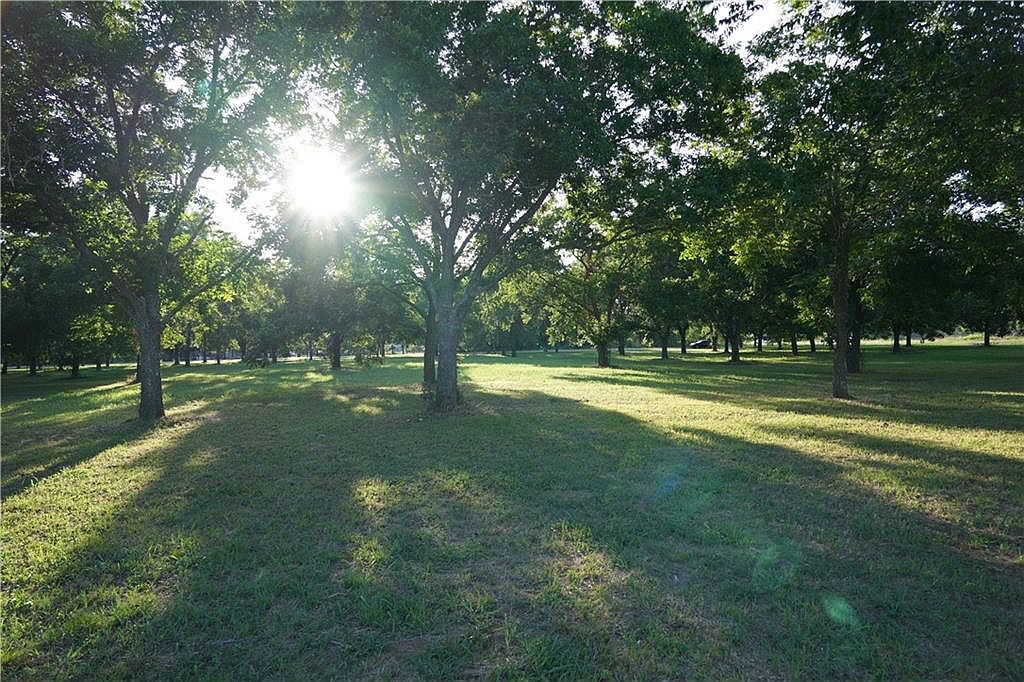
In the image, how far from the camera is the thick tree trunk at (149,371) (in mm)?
14422

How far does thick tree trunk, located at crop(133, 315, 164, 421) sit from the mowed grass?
11.8 ft

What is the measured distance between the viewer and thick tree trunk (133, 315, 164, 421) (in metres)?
14.4

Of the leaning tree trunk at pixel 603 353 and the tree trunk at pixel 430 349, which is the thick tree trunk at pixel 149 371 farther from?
the leaning tree trunk at pixel 603 353

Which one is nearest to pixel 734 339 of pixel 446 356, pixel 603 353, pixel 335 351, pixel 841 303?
pixel 603 353

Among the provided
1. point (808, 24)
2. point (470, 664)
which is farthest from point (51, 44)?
point (808, 24)

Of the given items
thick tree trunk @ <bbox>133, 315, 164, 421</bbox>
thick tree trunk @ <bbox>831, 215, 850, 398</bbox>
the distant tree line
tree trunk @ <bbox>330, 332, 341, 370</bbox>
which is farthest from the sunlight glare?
tree trunk @ <bbox>330, 332, 341, 370</bbox>

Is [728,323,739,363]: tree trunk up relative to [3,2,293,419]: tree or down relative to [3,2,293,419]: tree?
down

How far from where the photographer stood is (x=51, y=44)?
1067 centimetres

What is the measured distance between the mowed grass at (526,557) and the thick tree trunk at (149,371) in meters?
3.60

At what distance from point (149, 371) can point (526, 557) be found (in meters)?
14.5

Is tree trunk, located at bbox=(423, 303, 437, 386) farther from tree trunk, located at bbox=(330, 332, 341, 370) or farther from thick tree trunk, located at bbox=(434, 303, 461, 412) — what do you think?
tree trunk, located at bbox=(330, 332, 341, 370)

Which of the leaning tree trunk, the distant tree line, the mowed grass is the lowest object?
the mowed grass

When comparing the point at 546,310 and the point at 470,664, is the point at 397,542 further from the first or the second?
the point at 546,310

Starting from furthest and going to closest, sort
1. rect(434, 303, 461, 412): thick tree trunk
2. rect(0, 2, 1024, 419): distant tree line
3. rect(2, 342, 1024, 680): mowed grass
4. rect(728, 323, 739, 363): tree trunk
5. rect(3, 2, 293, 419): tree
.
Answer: rect(728, 323, 739, 363): tree trunk, rect(434, 303, 461, 412): thick tree trunk, rect(3, 2, 293, 419): tree, rect(0, 2, 1024, 419): distant tree line, rect(2, 342, 1024, 680): mowed grass
